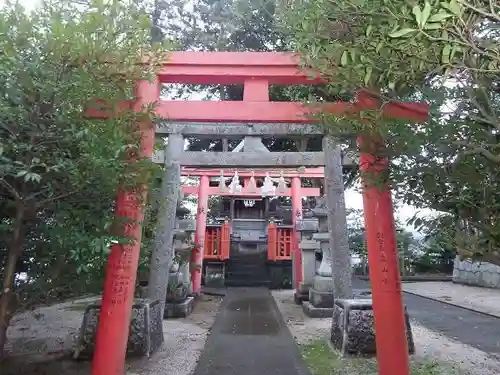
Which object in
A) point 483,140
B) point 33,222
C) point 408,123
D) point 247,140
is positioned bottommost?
point 33,222

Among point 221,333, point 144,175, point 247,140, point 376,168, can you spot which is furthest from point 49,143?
point 221,333

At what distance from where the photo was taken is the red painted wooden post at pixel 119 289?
375cm

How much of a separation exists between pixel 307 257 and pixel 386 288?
650 cm

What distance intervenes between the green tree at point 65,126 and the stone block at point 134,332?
1.79 meters

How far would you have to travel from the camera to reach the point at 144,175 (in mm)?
3334

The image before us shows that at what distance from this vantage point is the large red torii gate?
12.5ft

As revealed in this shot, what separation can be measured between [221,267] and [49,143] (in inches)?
514

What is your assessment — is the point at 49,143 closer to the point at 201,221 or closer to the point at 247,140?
the point at 247,140

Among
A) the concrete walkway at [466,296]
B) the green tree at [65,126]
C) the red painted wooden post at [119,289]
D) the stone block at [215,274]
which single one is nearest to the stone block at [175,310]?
the red painted wooden post at [119,289]

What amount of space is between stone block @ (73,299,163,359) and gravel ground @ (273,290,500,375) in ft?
7.25

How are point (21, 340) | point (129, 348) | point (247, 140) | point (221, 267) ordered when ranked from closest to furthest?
point (129, 348), point (247, 140), point (21, 340), point (221, 267)

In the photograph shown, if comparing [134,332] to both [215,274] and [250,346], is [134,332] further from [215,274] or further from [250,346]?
[215,274]

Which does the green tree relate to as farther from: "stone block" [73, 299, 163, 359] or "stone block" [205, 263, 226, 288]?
"stone block" [205, 263, 226, 288]

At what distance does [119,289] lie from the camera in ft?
12.9
